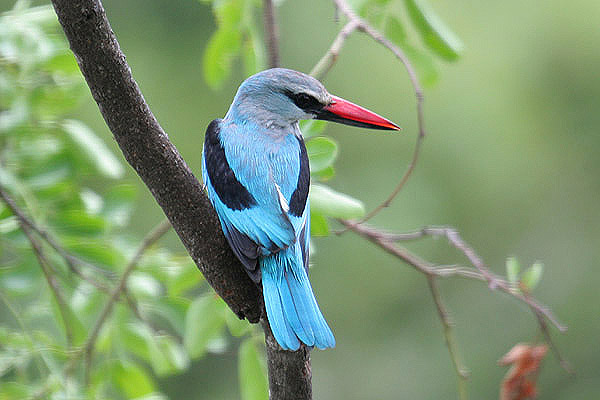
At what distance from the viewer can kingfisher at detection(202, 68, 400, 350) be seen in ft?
6.84

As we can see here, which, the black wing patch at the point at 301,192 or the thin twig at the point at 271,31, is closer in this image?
the black wing patch at the point at 301,192

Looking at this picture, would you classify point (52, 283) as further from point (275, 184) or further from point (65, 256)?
point (275, 184)

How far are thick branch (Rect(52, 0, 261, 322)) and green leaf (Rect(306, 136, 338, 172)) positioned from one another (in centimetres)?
Result: 41

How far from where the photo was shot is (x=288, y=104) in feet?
8.46

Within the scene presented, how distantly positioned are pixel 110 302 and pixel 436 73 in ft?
4.35

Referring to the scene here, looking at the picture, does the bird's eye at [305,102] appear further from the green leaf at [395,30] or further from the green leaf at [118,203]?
the green leaf at [118,203]

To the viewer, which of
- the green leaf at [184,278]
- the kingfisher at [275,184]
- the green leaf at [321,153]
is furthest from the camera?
the green leaf at [184,278]

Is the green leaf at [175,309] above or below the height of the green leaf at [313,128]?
below

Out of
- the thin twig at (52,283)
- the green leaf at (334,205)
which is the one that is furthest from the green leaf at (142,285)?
the green leaf at (334,205)

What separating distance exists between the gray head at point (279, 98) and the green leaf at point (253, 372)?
2.31ft

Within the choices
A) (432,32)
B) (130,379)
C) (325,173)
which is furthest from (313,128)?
(130,379)

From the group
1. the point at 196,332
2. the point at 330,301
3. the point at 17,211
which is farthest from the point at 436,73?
the point at 330,301

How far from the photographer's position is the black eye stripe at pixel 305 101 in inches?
100

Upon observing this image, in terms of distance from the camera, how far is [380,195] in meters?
6.28
